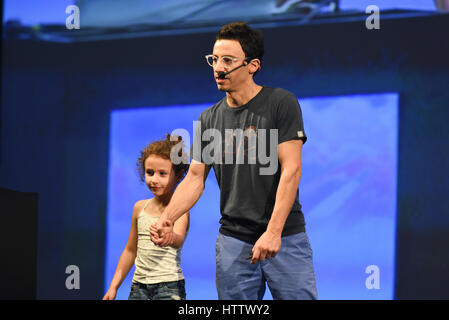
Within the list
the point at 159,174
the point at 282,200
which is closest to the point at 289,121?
the point at 282,200

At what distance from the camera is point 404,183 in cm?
333

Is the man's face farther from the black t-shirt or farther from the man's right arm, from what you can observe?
the man's right arm

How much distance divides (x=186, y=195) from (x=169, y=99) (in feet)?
5.72

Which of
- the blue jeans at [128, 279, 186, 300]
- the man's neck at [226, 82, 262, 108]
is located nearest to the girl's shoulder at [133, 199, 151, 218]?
the blue jeans at [128, 279, 186, 300]

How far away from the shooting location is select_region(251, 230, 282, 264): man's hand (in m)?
1.79

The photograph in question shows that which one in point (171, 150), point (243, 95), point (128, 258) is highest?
point (243, 95)

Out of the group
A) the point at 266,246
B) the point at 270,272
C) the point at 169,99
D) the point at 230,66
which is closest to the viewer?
the point at 266,246

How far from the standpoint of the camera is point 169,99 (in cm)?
372

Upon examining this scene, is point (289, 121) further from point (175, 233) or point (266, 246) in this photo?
point (175, 233)

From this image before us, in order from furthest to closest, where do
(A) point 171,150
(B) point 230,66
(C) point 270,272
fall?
1. (A) point 171,150
2. (B) point 230,66
3. (C) point 270,272

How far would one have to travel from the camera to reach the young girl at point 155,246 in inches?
90.8

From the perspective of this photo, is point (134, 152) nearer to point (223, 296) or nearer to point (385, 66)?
point (385, 66)

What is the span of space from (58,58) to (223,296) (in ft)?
8.28

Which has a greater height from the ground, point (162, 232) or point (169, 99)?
point (169, 99)
